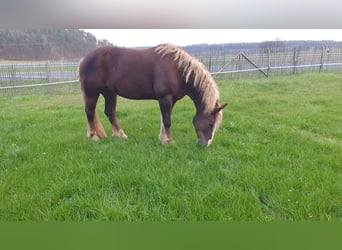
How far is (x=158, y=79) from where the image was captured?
3.23 metres

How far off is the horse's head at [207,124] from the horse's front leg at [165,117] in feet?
1.31

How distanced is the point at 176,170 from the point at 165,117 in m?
1.06

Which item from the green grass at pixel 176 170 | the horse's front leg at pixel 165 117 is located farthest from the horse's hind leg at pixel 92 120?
the horse's front leg at pixel 165 117

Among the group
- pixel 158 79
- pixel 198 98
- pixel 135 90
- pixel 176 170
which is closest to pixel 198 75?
Result: pixel 198 98

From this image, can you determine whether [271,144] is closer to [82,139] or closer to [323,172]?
[323,172]

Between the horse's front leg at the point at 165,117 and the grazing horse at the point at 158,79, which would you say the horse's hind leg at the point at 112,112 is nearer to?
the grazing horse at the point at 158,79

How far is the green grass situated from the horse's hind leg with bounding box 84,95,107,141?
0.51ft

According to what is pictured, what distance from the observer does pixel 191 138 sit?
3.59m

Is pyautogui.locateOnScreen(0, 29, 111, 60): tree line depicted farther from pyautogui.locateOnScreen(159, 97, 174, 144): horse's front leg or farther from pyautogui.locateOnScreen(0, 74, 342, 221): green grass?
pyautogui.locateOnScreen(159, 97, 174, 144): horse's front leg

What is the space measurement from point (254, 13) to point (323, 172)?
220 centimetres

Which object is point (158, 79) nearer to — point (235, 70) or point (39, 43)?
point (39, 43)

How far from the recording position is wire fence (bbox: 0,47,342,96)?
3860mm

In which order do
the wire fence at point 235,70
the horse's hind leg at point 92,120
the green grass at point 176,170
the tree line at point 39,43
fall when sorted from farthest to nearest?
the wire fence at point 235,70, the horse's hind leg at point 92,120, the green grass at point 176,170, the tree line at point 39,43

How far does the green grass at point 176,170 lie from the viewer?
1.89m
